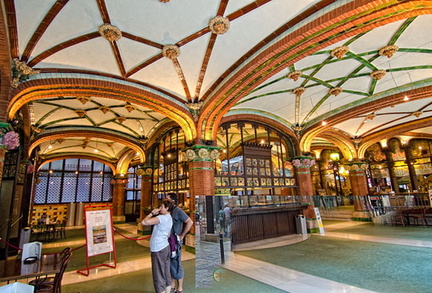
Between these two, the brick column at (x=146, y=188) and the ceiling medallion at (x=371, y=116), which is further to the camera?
the brick column at (x=146, y=188)

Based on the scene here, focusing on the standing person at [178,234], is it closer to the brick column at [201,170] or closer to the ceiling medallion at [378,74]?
the brick column at [201,170]

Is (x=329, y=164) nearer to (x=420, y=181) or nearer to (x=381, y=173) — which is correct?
(x=381, y=173)

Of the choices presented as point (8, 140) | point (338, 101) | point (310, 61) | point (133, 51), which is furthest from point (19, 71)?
point (338, 101)

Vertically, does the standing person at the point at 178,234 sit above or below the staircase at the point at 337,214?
above

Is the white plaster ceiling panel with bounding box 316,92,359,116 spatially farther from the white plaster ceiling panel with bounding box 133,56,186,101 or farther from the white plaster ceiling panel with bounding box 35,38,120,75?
the white plaster ceiling panel with bounding box 35,38,120,75

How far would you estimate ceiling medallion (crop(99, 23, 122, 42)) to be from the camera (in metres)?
4.47

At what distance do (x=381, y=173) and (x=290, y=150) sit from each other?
10.2 meters

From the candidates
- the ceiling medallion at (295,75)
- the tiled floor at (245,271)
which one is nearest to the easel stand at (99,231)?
the tiled floor at (245,271)

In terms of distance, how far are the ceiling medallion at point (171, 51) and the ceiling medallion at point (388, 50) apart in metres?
5.17

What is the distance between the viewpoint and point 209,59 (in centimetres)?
570

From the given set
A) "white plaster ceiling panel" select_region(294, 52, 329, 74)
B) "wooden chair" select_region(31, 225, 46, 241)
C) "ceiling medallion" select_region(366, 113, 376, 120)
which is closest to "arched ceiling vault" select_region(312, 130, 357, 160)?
"ceiling medallion" select_region(366, 113, 376, 120)

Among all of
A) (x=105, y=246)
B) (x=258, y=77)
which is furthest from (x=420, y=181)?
(x=105, y=246)

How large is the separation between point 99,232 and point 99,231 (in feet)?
0.07

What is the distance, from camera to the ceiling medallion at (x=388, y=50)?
5.72 metres
